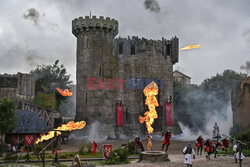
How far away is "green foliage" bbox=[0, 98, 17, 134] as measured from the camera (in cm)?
2574

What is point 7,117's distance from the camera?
1029 inches

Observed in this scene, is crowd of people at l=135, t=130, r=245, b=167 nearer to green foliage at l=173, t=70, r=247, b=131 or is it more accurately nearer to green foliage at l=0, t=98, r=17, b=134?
green foliage at l=0, t=98, r=17, b=134

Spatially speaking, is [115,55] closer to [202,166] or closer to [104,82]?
[104,82]

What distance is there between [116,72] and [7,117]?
20222 millimetres

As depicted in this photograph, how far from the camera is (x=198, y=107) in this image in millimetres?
60469

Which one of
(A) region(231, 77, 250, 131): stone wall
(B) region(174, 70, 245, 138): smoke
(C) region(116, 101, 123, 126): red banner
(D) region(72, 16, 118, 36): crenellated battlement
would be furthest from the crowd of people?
(B) region(174, 70, 245, 138): smoke

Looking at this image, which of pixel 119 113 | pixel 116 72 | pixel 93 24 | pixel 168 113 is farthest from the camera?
pixel 168 113

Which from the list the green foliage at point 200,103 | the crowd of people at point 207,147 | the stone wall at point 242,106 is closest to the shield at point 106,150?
the crowd of people at point 207,147

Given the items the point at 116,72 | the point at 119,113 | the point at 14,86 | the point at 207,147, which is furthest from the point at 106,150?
the point at 14,86

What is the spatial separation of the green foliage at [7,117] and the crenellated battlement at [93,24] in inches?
724

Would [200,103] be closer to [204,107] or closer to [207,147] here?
[204,107]

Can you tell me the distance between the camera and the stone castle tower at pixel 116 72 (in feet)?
137

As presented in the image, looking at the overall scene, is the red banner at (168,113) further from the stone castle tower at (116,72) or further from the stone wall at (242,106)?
the stone wall at (242,106)

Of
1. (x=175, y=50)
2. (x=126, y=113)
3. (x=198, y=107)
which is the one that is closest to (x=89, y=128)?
(x=126, y=113)
